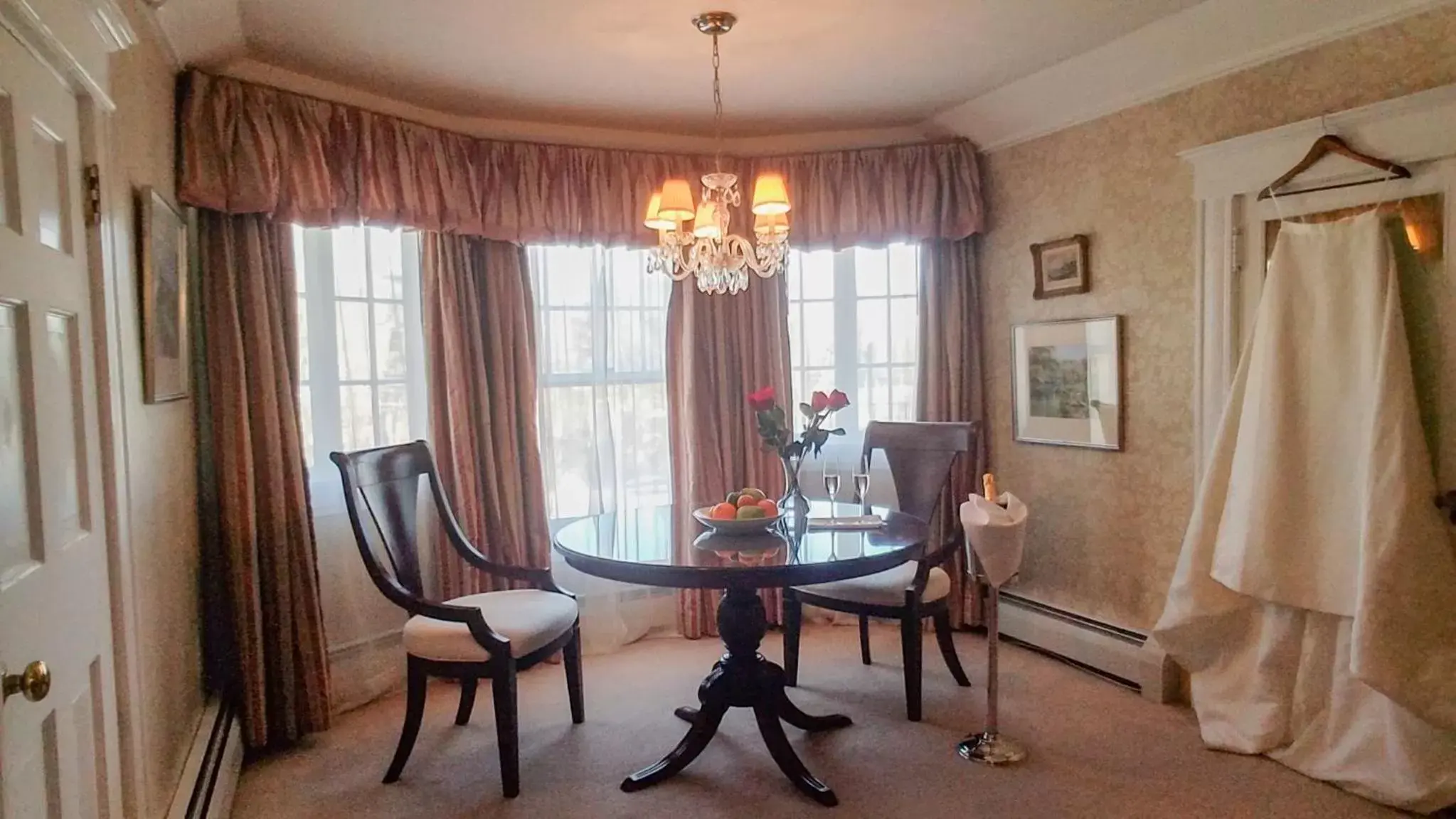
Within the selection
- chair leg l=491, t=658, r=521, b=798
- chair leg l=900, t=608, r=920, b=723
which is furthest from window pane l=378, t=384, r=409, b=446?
chair leg l=900, t=608, r=920, b=723

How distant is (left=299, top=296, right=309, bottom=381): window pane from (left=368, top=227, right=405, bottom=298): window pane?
0.27 m

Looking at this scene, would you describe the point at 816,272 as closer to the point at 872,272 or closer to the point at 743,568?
the point at 872,272

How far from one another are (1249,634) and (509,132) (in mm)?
3331

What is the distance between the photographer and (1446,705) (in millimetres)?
2217

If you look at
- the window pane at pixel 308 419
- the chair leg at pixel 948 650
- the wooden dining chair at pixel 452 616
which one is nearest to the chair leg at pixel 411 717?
the wooden dining chair at pixel 452 616

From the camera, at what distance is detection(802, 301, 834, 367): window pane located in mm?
4219

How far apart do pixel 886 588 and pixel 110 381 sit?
7.68 feet

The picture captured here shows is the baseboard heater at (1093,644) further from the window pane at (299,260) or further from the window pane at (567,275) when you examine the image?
the window pane at (299,260)

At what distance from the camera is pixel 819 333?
4234 mm

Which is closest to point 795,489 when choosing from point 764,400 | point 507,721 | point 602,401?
point 764,400

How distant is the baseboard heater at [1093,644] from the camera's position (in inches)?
122

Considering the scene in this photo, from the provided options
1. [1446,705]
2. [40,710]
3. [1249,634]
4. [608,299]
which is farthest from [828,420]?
[40,710]

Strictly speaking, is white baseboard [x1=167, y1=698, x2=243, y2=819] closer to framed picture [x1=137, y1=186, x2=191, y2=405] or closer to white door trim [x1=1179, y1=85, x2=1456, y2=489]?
framed picture [x1=137, y1=186, x2=191, y2=405]

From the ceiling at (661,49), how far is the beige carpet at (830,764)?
2308mm
